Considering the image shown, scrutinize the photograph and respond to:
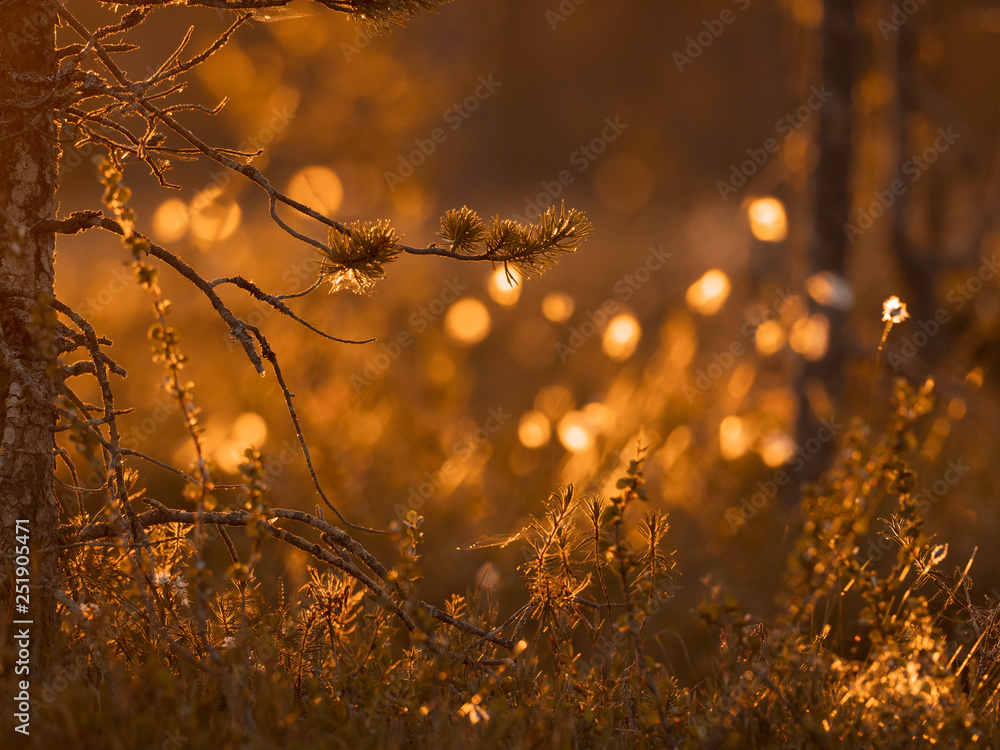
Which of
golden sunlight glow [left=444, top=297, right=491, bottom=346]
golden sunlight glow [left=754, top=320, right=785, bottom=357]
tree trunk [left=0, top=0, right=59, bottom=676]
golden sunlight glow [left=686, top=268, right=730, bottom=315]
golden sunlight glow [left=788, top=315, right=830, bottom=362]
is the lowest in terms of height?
tree trunk [left=0, top=0, right=59, bottom=676]

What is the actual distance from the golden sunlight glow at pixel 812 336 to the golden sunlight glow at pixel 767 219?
0.55 meters

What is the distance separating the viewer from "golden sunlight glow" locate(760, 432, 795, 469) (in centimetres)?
468

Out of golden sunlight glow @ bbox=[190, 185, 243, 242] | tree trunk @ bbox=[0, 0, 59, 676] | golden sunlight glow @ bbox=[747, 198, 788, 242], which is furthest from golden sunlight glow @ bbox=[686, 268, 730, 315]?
tree trunk @ bbox=[0, 0, 59, 676]

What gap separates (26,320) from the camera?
80.3 inches

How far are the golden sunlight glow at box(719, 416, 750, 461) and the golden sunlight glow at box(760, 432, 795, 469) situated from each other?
20 centimetres

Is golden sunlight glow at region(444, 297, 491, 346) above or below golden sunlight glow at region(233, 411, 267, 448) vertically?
above

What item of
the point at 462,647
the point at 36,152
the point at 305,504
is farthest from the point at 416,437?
the point at 36,152

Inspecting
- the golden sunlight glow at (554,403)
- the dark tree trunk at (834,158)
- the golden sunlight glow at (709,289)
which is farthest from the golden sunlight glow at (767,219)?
the golden sunlight glow at (554,403)

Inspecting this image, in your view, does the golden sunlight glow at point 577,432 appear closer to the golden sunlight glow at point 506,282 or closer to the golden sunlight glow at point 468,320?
the golden sunlight glow at point 506,282

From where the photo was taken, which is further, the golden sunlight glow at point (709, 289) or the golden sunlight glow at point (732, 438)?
the golden sunlight glow at point (732, 438)

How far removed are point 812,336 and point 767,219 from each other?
2.48 ft

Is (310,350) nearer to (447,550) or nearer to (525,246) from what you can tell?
(447,550)

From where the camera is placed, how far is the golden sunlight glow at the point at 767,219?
4.50 meters

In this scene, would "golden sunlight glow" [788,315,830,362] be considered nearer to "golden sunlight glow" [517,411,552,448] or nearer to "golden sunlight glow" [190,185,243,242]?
"golden sunlight glow" [517,411,552,448]
